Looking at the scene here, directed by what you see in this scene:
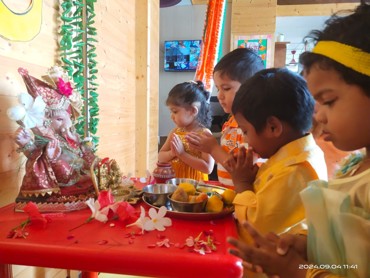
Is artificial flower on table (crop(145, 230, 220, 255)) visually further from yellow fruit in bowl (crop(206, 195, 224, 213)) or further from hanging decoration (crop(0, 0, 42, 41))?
hanging decoration (crop(0, 0, 42, 41))

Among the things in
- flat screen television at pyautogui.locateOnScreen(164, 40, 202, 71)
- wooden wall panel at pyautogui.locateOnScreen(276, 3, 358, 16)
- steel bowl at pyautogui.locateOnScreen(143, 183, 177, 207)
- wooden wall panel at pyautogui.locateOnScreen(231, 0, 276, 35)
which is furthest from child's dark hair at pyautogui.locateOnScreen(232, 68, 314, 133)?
wooden wall panel at pyautogui.locateOnScreen(276, 3, 358, 16)

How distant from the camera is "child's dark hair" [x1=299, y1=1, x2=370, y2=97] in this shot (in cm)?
50

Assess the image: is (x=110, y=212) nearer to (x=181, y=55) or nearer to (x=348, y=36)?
(x=348, y=36)

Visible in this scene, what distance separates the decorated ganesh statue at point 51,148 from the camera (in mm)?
735

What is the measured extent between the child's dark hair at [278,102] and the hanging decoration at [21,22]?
29.9 inches

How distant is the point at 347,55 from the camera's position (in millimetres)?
515

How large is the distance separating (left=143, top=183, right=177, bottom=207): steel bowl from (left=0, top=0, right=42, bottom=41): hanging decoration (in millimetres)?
660

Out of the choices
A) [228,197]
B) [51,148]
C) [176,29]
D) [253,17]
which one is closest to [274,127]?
[228,197]

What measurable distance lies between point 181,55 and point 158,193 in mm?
3798

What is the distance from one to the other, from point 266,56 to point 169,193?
3616 millimetres

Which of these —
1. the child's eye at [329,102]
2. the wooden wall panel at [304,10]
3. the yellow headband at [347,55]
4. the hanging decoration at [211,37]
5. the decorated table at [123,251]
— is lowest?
the decorated table at [123,251]

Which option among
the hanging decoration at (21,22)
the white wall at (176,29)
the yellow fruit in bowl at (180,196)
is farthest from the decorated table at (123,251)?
the white wall at (176,29)

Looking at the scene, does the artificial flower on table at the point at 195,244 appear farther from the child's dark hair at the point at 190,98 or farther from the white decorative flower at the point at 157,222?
the child's dark hair at the point at 190,98

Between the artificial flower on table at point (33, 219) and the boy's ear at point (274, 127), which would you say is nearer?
the artificial flower on table at point (33, 219)
